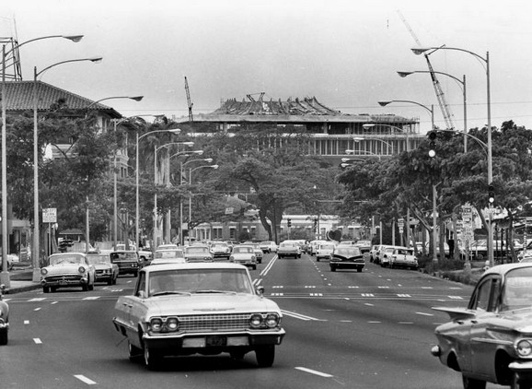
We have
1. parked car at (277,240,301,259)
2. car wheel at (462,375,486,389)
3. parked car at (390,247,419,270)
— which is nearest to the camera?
car wheel at (462,375,486,389)

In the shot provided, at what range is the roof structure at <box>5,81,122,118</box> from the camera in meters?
116

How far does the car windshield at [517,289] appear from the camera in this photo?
43.6 ft

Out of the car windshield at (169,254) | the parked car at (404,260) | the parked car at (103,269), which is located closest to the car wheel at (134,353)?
the parked car at (103,269)

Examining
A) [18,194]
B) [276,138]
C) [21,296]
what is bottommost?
[21,296]

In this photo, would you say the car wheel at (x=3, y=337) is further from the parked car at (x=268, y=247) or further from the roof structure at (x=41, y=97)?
the parked car at (x=268, y=247)

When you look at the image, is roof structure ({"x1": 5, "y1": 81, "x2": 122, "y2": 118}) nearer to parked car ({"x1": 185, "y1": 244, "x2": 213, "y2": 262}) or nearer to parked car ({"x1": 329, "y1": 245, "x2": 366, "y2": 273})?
parked car ({"x1": 185, "y1": 244, "x2": 213, "y2": 262})

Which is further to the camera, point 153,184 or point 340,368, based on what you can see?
point 153,184

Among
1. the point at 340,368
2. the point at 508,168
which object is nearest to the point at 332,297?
the point at 508,168

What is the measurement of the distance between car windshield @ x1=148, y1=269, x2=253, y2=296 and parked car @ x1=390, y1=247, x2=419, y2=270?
61.1 metres

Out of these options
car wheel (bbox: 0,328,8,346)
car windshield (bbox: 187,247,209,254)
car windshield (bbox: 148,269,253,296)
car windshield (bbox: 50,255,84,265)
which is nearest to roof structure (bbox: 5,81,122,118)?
car windshield (bbox: 187,247,209,254)

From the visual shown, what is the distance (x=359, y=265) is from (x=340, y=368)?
5557 cm

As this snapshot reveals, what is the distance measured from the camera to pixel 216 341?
17.5 meters

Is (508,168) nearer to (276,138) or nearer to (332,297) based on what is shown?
(332,297)

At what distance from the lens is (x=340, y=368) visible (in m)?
18.3
